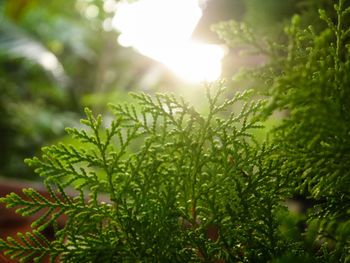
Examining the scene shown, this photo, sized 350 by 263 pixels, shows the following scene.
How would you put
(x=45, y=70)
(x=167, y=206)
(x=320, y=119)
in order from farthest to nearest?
(x=45, y=70) → (x=167, y=206) → (x=320, y=119)

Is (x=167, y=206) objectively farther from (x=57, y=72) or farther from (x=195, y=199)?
(x=57, y=72)

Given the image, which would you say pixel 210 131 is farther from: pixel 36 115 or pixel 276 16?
pixel 36 115

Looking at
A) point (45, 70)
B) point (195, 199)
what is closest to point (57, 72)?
point (45, 70)

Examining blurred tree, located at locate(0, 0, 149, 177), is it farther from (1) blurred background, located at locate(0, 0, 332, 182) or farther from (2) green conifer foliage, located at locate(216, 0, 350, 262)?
(2) green conifer foliage, located at locate(216, 0, 350, 262)

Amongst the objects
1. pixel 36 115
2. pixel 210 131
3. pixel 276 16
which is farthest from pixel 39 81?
pixel 210 131

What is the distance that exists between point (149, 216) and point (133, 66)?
7834mm

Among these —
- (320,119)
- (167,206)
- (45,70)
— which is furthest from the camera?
(45,70)

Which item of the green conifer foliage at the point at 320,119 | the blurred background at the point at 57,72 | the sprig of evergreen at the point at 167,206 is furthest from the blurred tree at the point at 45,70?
the green conifer foliage at the point at 320,119

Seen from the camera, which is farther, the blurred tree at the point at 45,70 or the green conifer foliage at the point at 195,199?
the blurred tree at the point at 45,70

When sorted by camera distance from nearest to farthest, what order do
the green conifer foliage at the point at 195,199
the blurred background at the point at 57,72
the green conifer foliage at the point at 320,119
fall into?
the green conifer foliage at the point at 320,119 → the green conifer foliage at the point at 195,199 → the blurred background at the point at 57,72

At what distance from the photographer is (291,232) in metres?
0.46

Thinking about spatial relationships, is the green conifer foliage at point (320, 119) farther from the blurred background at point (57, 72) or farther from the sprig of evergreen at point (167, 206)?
the blurred background at point (57, 72)

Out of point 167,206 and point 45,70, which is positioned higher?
point 45,70

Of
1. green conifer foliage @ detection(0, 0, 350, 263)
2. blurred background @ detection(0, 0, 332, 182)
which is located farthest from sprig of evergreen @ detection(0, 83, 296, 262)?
blurred background @ detection(0, 0, 332, 182)
